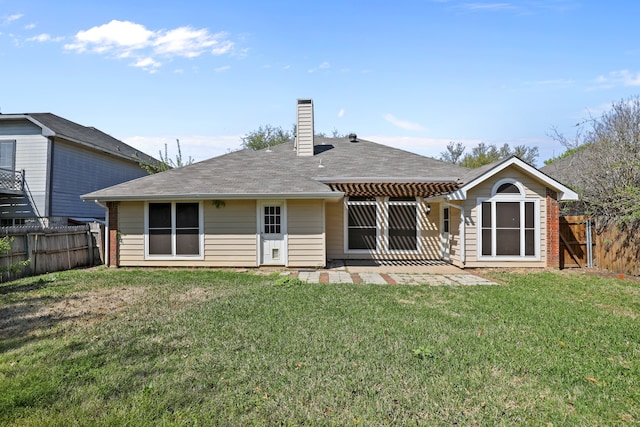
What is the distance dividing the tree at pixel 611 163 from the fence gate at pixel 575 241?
1.79 feet

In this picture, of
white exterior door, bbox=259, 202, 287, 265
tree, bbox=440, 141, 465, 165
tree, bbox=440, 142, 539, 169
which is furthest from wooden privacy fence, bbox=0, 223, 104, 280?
tree, bbox=440, 141, 465, 165

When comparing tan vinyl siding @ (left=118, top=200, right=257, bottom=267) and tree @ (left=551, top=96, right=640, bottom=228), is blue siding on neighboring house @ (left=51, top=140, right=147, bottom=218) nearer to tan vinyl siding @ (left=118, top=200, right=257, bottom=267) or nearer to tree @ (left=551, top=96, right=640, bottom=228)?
tan vinyl siding @ (left=118, top=200, right=257, bottom=267)

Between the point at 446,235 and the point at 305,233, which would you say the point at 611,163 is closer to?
the point at 446,235

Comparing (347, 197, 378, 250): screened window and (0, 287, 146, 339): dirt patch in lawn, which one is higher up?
(347, 197, 378, 250): screened window

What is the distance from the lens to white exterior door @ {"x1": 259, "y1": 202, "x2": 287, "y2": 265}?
1123 centimetres

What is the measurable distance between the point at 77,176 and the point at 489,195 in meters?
18.1

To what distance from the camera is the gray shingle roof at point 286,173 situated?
1092 cm

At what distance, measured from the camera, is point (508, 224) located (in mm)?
11117

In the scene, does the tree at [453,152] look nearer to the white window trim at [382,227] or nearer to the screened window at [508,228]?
Answer: the white window trim at [382,227]

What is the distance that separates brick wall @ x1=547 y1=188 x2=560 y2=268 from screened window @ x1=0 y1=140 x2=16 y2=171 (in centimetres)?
2113

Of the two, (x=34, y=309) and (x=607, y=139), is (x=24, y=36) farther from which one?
(x=607, y=139)

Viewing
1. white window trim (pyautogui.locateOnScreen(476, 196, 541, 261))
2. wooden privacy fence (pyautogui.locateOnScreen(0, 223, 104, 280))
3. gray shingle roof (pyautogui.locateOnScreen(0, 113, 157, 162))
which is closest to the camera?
wooden privacy fence (pyautogui.locateOnScreen(0, 223, 104, 280))

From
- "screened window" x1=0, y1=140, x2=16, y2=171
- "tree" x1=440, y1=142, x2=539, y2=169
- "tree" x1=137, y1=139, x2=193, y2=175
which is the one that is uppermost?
"tree" x1=440, y1=142, x2=539, y2=169

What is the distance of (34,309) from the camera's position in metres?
6.39
